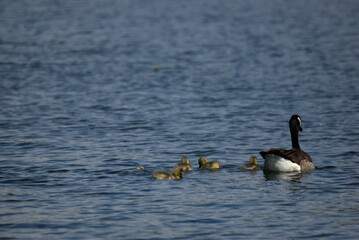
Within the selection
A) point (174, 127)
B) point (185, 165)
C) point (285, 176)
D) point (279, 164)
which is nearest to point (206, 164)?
point (185, 165)

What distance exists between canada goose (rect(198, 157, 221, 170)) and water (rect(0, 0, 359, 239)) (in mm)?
266

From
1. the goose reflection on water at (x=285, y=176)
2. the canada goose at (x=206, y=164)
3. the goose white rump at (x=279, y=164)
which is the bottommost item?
the goose reflection on water at (x=285, y=176)

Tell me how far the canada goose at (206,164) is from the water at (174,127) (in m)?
0.27

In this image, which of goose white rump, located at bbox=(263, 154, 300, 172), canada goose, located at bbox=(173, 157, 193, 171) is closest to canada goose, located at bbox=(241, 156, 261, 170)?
goose white rump, located at bbox=(263, 154, 300, 172)

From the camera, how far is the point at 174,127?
23609mm

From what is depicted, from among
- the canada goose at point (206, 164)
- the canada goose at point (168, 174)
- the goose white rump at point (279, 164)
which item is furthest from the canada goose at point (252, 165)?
the canada goose at point (168, 174)

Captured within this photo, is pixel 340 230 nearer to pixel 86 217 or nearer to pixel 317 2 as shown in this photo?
pixel 86 217

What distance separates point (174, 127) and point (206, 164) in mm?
5828

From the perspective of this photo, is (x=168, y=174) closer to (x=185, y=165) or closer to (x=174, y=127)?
(x=185, y=165)

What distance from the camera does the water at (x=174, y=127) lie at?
47.2 feet

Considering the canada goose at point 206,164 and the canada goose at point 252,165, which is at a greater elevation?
the canada goose at point 206,164

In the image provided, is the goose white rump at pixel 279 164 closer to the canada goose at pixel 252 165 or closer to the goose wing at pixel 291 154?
the goose wing at pixel 291 154

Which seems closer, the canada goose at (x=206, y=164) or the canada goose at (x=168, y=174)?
the canada goose at (x=168, y=174)

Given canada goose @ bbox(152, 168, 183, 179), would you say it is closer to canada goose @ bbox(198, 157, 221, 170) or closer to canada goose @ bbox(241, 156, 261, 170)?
canada goose @ bbox(198, 157, 221, 170)
